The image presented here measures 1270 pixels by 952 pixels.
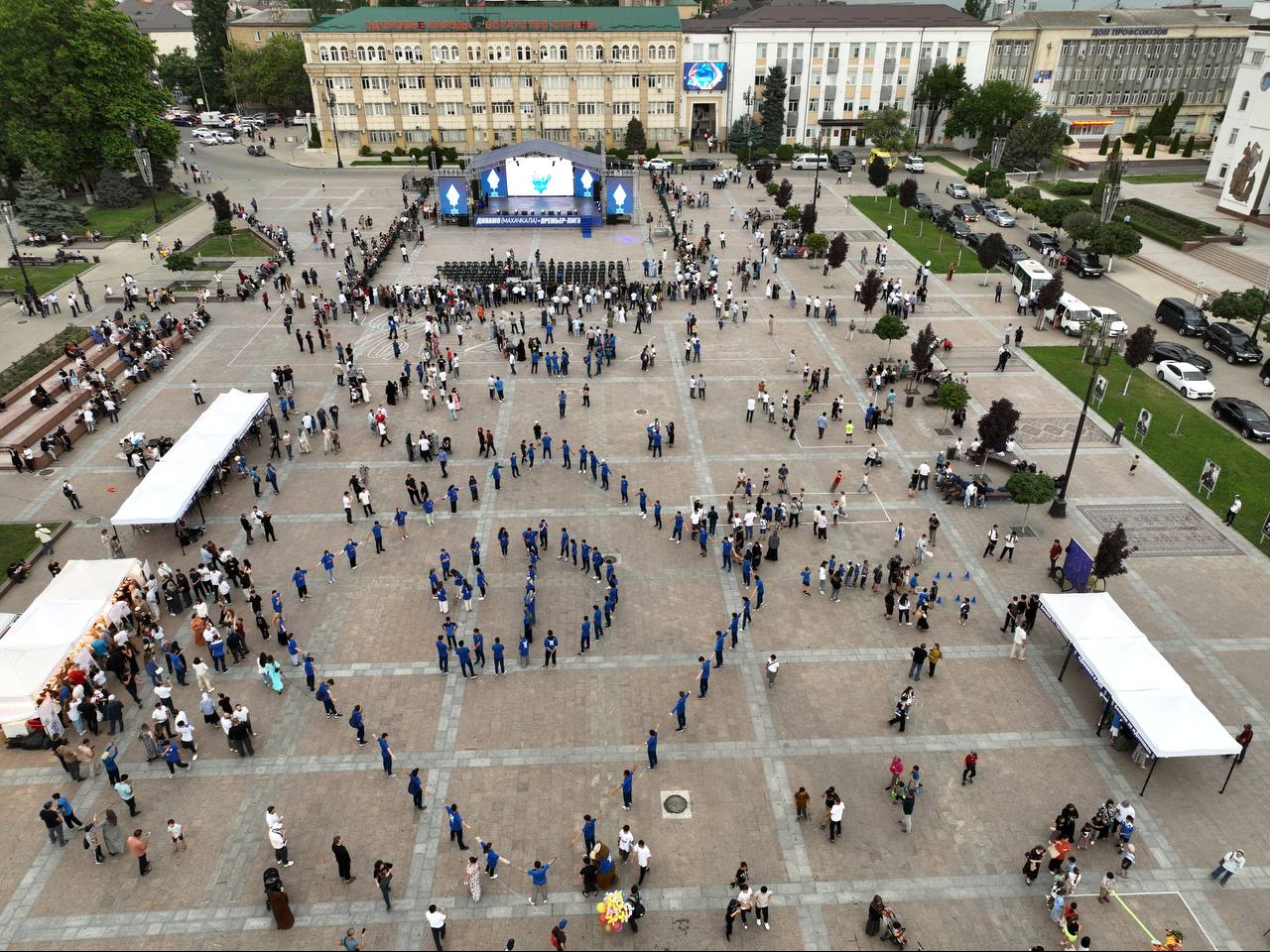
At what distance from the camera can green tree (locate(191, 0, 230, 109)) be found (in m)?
96.2

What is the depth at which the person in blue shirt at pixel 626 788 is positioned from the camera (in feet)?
56.7

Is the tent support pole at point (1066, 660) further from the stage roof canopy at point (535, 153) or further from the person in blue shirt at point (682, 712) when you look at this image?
the stage roof canopy at point (535, 153)

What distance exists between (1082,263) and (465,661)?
45293 mm

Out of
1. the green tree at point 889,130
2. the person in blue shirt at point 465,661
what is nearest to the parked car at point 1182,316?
the green tree at point 889,130

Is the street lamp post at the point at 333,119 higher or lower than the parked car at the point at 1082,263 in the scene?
higher

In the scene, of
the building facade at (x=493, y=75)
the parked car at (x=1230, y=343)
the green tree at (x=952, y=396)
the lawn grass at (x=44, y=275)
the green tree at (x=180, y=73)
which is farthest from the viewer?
the green tree at (x=180, y=73)

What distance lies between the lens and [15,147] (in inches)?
2180

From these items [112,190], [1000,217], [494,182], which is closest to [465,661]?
[494,182]

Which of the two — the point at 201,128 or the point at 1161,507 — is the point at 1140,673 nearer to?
the point at 1161,507

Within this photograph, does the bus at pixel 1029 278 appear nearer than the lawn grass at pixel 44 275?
Yes

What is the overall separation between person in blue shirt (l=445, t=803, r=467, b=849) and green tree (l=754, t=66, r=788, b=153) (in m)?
74.1

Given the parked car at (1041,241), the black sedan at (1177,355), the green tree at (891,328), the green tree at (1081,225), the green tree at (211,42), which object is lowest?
the black sedan at (1177,355)

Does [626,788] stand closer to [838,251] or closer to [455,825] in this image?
[455,825]

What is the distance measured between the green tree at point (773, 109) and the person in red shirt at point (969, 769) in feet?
233
